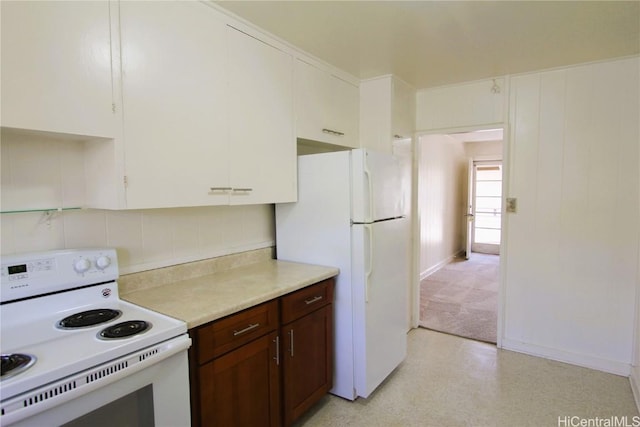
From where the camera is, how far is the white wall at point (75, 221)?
1.44 metres

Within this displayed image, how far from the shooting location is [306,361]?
6.77 ft

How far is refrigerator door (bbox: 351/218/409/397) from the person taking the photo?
2.22 m

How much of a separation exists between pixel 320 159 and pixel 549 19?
4.96 ft

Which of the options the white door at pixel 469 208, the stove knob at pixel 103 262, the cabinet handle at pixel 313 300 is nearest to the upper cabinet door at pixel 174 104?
the stove knob at pixel 103 262

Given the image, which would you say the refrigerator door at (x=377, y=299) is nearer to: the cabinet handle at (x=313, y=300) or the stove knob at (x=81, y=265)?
the cabinet handle at (x=313, y=300)

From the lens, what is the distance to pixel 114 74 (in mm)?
1438

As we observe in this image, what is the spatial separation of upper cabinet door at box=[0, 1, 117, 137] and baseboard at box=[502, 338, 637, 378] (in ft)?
11.0

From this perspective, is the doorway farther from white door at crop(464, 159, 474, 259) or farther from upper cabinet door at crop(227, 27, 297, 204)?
upper cabinet door at crop(227, 27, 297, 204)

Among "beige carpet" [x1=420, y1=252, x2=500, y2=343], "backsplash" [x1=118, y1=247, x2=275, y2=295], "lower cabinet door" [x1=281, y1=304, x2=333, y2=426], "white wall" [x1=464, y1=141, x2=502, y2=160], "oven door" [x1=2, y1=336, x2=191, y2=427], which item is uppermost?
"white wall" [x1=464, y1=141, x2=502, y2=160]

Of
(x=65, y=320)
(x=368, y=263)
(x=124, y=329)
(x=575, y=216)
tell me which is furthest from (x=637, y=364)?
(x=65, y=320)

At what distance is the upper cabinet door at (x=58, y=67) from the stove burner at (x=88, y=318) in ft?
2.39

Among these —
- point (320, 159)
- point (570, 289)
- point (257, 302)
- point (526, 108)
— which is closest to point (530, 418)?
point (570, 289)

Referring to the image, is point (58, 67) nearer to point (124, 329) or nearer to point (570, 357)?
point (124, 329)

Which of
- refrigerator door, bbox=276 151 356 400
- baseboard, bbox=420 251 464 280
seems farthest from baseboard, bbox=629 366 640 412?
baseboard, bbox=420 251 464 280
